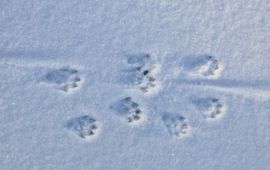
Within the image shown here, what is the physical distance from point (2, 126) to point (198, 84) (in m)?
0.93

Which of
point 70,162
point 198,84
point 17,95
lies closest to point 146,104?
point 198,84

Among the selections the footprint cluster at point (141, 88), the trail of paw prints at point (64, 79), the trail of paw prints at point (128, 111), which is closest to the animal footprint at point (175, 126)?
the footprint cluster at point (141, 88)

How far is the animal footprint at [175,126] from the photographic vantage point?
2.15 meters

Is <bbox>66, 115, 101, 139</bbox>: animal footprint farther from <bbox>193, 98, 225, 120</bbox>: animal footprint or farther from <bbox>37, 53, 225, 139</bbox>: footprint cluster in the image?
<bbox>193, 98, 225, 120</bbox>: animal footprint

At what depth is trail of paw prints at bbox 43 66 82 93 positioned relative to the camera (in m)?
2.12

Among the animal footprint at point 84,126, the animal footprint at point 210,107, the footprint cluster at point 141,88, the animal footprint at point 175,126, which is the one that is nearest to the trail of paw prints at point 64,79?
the footprint cluster at point 141,88

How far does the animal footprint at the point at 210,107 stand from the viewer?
218cm

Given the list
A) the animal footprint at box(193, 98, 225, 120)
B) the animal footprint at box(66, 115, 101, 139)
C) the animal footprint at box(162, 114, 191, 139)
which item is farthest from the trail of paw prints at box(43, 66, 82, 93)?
the animal footprint at box(193, 98, 225, 120)

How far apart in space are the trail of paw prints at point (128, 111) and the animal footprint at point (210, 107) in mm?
275

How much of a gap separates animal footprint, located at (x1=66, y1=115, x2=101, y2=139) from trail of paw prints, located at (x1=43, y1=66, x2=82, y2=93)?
144mm

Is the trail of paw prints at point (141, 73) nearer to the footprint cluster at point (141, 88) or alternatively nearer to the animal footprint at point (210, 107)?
the footprint cluster at point (141, 88)

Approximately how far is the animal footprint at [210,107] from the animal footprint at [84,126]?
0.49m

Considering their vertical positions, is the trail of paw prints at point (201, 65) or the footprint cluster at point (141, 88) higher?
the trail of paw prints at point (201, 65)

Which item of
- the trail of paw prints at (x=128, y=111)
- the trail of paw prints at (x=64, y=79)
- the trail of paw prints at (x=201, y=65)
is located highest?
the trail of paw prints at (x=201, y=65)
